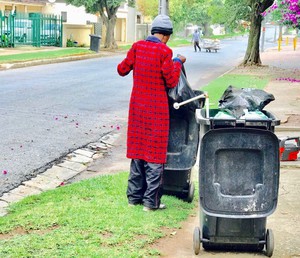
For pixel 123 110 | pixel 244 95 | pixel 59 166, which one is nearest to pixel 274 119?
pixel 244 95

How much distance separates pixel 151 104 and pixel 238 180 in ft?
4.12

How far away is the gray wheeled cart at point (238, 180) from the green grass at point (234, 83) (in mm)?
10507

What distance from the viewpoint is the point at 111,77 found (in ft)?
71.4

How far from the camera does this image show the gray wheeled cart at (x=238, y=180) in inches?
197

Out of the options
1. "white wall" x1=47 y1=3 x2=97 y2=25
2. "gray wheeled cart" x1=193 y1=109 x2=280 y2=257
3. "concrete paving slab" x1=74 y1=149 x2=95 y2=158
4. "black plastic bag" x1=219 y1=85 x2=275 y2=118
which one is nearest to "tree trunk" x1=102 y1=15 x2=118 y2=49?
"white wall" x1=47 y1=3 x2=97 y2=25

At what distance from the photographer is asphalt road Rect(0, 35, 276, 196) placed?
887 cm

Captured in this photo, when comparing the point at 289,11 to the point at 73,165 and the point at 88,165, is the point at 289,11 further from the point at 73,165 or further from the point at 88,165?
the point at 73,165

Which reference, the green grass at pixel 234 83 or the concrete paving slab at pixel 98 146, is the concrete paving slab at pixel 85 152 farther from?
the green grass at pixel 234 83

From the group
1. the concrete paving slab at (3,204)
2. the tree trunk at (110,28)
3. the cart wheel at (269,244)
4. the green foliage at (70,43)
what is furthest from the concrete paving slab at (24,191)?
the green foliage at (70,43)

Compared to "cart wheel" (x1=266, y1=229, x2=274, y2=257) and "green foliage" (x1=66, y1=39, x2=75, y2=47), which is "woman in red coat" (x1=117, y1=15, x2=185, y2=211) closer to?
"cart wheel" (x1=266, y1=229, x2=274, y2=257)

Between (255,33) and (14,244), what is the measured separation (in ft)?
85.9

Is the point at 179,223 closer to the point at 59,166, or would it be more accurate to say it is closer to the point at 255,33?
the point at 59,166

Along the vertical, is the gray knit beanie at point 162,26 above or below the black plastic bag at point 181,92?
above

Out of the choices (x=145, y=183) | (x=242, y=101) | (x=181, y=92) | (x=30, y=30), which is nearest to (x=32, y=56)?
(x=30, y=30)
